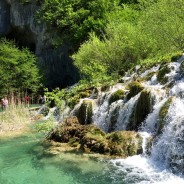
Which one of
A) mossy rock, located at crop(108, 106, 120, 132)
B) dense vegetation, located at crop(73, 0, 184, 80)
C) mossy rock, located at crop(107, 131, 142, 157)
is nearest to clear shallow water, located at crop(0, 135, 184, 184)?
mossy rock, located at crop(107, 131, 142, 157)

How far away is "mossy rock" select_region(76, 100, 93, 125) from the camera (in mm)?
18484

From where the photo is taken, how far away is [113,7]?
3984cm

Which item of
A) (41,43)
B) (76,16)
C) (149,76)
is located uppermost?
(76,16)

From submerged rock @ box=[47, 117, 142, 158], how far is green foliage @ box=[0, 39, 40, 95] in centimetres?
2358

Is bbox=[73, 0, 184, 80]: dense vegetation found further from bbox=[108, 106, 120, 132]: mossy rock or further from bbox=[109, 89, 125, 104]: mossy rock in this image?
bbox=[108, 106, 120, 132]: mossy rock

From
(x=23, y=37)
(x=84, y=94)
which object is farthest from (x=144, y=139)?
(x=23, y=37)

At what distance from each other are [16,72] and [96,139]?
27590 mm

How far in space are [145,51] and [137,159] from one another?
575 inches

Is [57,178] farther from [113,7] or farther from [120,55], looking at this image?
[113,7]

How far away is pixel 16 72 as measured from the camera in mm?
40750

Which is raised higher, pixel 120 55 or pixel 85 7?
pixel 85 7

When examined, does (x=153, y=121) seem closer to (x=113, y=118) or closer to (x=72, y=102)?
(x=113, y=118)

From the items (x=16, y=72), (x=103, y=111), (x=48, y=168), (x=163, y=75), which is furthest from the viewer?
(x=16, y=72)

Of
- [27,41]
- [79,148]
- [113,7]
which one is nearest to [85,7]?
[113,7]
